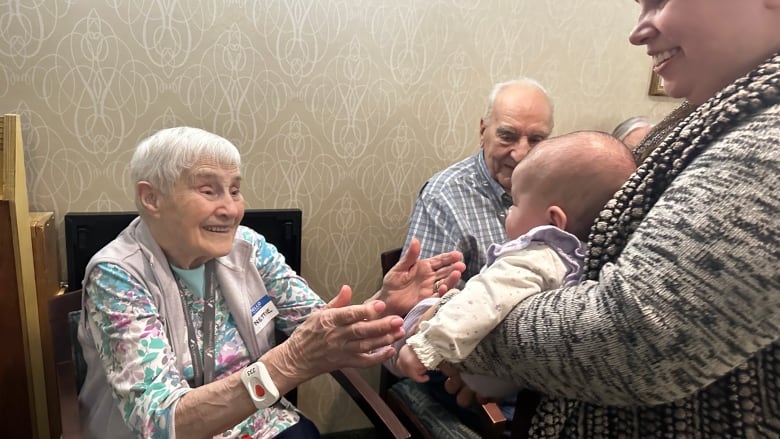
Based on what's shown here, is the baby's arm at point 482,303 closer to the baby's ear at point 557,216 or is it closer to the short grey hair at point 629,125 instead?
the baby's ear at point 557,216

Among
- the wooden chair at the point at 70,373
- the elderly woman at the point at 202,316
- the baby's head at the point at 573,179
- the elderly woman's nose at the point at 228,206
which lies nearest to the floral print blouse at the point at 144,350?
the elderly woman at the point at 202,316

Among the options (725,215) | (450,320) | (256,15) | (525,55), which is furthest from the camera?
(525,55)

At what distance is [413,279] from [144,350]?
69 cm

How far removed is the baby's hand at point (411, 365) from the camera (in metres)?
0.97

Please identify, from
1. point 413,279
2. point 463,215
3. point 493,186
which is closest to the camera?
point 413,279

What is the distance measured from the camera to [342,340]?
1209 mm

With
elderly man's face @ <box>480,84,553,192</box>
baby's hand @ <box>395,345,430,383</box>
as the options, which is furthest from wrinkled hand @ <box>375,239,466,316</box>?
elderly man's face @ <box>480,84,553,192</box>

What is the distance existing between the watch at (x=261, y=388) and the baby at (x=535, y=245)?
347 mm

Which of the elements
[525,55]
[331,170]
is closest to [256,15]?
[331,170]

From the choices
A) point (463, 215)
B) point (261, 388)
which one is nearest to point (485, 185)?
point (463, 215)

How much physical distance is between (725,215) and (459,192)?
1.48 m

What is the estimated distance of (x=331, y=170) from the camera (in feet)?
7.30

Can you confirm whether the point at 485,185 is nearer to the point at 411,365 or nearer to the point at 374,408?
the point at 374,408

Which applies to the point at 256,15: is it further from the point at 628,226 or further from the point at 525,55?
the point at 628,226
